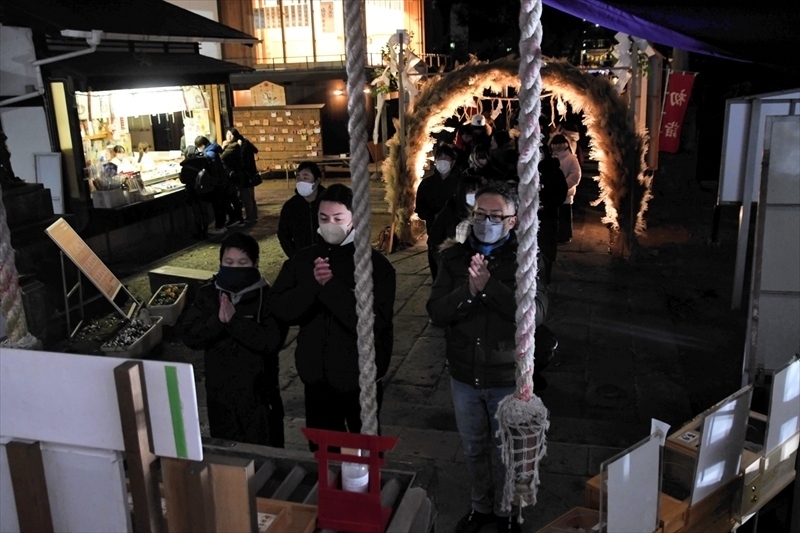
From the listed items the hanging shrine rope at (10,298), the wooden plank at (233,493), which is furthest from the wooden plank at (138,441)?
the hanging shrine rope at (10,298)

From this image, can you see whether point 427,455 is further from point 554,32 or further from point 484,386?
point 554,32

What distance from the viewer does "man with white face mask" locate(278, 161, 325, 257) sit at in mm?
6332

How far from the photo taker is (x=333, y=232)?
3555 mm

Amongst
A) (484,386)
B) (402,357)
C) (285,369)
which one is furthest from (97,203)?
(484,386)

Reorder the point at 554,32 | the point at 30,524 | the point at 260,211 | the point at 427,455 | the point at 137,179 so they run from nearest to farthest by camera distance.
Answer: the point at 30,524, the point at 427,455, the point at 137,179, the point at 260,211, the point at 554,32

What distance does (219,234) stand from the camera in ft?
40.3

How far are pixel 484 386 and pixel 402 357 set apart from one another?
3.26 meters

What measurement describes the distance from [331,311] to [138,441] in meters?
2.04

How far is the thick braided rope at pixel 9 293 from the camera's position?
2.36 m

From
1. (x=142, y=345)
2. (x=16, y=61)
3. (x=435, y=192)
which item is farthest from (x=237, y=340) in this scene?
(x=16, y=61)

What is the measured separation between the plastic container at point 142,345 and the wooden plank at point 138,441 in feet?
17.0

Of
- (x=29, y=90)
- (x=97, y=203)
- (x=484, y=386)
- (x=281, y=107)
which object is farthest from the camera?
(x=281, y=107)

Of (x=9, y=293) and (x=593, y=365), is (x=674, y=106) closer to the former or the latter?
(x=593, y=365)

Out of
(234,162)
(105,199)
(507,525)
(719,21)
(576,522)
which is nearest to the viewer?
(576,522)
